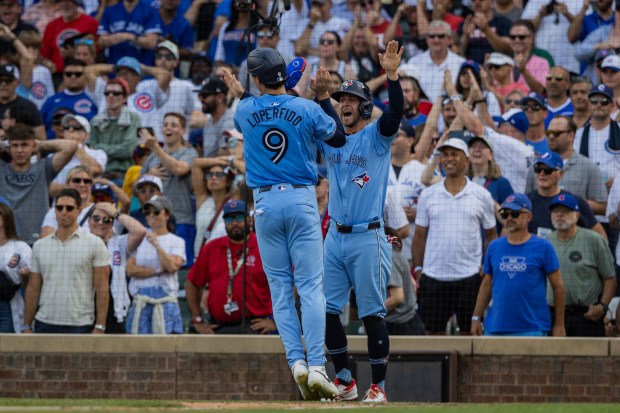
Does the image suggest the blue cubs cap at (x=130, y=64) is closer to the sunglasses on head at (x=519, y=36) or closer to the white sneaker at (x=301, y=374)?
the sunglasses on head at (x=519, y=36)

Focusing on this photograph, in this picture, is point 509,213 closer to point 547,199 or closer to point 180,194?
point 547,199

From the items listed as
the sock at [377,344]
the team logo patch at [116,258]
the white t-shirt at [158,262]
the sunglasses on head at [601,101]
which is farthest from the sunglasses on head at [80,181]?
the sunglasses on head at [601,101]

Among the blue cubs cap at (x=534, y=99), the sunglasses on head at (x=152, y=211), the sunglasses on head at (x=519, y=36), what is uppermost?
the sunglasses on head at (x=519, y=36)

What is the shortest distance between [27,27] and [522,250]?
840 cm

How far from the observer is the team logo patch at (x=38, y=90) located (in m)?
15.7

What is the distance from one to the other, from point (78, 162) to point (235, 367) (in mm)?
3401

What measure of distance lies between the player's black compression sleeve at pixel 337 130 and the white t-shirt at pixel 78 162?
18.1 feet

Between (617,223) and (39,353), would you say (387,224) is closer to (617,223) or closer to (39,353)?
(617,223)

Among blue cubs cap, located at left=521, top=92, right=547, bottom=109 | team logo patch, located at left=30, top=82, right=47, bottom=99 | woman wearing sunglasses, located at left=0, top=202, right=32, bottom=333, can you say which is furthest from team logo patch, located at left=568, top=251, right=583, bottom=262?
team logo patch, located at left=30, top=82, right=47, bottom=99

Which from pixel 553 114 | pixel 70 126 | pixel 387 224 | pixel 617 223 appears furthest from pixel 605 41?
pixel 70 126

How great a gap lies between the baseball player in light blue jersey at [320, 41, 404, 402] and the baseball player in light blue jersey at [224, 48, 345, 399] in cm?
42

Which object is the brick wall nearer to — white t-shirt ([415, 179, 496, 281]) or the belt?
white t-shirt ([415, 179, 496, 281])

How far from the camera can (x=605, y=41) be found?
47.4 ft

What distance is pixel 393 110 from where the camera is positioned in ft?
28.0
